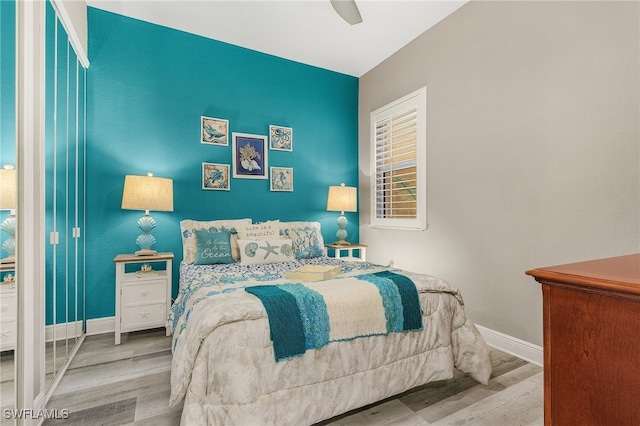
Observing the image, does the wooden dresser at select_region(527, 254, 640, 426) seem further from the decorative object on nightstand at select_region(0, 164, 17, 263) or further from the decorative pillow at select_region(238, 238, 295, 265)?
the decorative pillow at select_region(238, 238, 295, 265)

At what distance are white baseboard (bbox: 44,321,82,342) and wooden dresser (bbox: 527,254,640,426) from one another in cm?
236

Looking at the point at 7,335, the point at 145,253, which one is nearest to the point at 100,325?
the point at 145,253

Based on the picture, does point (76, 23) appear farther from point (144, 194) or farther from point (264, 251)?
point (264, 251)

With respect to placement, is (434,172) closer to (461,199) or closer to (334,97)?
(461,199)

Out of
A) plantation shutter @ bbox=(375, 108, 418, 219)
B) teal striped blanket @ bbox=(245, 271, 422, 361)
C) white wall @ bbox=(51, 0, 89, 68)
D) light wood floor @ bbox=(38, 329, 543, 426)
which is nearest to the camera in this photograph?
teal striped blanket @ bbox=(245, 271, 422, 361)

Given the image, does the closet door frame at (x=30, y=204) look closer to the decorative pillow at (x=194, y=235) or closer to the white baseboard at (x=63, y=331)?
the white baseboard at (x=63, y=331)

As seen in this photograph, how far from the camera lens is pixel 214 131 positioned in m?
3.51

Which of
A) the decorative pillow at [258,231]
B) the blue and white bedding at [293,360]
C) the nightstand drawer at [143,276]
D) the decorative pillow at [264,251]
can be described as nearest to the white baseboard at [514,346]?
the blue and white bedding at [293,360]

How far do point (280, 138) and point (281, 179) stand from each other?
0.50 metres

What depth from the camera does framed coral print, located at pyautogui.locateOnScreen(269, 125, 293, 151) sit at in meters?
3.82

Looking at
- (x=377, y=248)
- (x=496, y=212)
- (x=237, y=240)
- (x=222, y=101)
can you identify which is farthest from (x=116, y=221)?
(x=496, y=212)

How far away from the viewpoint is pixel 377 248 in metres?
4.09

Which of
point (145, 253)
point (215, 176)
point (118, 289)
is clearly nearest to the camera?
point (118, 289)

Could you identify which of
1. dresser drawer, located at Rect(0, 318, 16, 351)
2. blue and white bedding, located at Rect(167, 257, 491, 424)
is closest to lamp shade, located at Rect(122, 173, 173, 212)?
blue and white bedding, located at Rect(167, 257, 491, 424)
